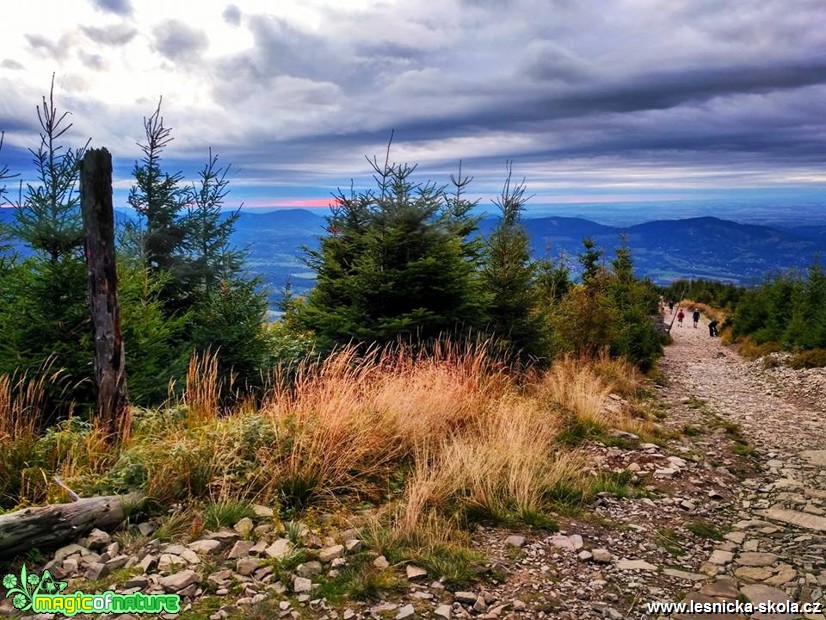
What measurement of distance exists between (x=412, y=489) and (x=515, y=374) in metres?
5.87

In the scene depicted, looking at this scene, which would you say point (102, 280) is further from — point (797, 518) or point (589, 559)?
point (797, 518)

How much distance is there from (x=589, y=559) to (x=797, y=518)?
2.61 meters

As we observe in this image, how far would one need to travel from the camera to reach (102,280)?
18.7 ft

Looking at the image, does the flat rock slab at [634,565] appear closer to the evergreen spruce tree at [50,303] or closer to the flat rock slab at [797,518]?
the flat rock slab at [797,518]

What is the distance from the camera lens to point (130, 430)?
17.3ft

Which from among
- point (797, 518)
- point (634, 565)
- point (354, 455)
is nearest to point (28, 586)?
point (354, 455)

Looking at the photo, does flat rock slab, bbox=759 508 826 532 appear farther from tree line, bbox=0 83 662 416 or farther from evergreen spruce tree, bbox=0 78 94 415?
evergreen spruce tree, bbox=0 78 94 415

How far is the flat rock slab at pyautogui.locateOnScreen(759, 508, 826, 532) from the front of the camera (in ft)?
15.8

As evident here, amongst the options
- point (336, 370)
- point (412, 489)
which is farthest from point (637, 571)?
point (336, 370)

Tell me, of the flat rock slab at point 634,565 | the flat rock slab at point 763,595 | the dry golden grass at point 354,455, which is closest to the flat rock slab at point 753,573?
the flat rock slab at point 763,595

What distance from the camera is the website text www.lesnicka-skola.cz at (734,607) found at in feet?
11.2

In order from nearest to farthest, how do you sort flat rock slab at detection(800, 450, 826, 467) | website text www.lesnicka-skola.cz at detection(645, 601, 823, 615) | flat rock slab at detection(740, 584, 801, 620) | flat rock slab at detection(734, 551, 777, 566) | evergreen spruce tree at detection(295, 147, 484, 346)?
website text www.lesnicka-skola.cz at detection(645, 601, 823, 615), flat rock slab at detection(740, 584, 801, 620), flat rock slab at detection(734, 551, 777, 566), flat rock slab at detection(800, 450, 826, 467), evergreen spruce tree at detection(295, 147, 484, 346)

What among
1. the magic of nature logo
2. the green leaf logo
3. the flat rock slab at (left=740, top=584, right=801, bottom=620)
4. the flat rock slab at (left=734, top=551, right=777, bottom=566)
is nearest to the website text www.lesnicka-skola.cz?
the flat rock slab at (left=740, top=584, right=801, bottom=620)

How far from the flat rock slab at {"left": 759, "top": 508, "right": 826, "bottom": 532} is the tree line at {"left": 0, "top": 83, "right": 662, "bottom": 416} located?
17.6ft
